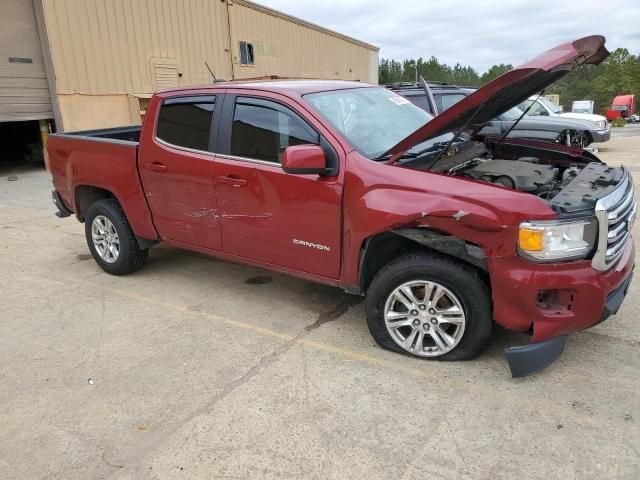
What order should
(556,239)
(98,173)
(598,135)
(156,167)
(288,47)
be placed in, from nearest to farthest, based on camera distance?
(556,239) < (156,167) < (98,173) < (598,135) < (288,47)

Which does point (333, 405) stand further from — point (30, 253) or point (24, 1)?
point (24, 1)

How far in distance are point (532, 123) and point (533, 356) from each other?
9.21 meters

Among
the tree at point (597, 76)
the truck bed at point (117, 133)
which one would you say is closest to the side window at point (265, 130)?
the truck bed at point (117, 133)

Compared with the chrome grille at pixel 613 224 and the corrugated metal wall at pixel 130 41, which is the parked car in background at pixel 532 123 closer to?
the chrome grille at pixel 613 224

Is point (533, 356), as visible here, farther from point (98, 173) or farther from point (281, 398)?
point (98, 173)

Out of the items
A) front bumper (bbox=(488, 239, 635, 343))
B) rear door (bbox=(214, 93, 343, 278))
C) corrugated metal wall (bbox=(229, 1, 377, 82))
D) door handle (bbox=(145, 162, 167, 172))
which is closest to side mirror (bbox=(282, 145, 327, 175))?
rear door (bbox=(214, 93, 343, 278))

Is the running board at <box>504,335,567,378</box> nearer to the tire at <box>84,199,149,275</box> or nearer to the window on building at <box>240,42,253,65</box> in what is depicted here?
the tire at <box>84,199,149,275</box>

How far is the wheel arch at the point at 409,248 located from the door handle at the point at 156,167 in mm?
2063

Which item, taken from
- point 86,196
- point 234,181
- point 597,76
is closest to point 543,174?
→ point 234,181

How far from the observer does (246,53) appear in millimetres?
19234

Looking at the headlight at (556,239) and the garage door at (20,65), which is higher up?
the garage door at (20,65)

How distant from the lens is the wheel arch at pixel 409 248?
10.2ft

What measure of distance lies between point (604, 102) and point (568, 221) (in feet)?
291

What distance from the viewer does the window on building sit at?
19.0m
